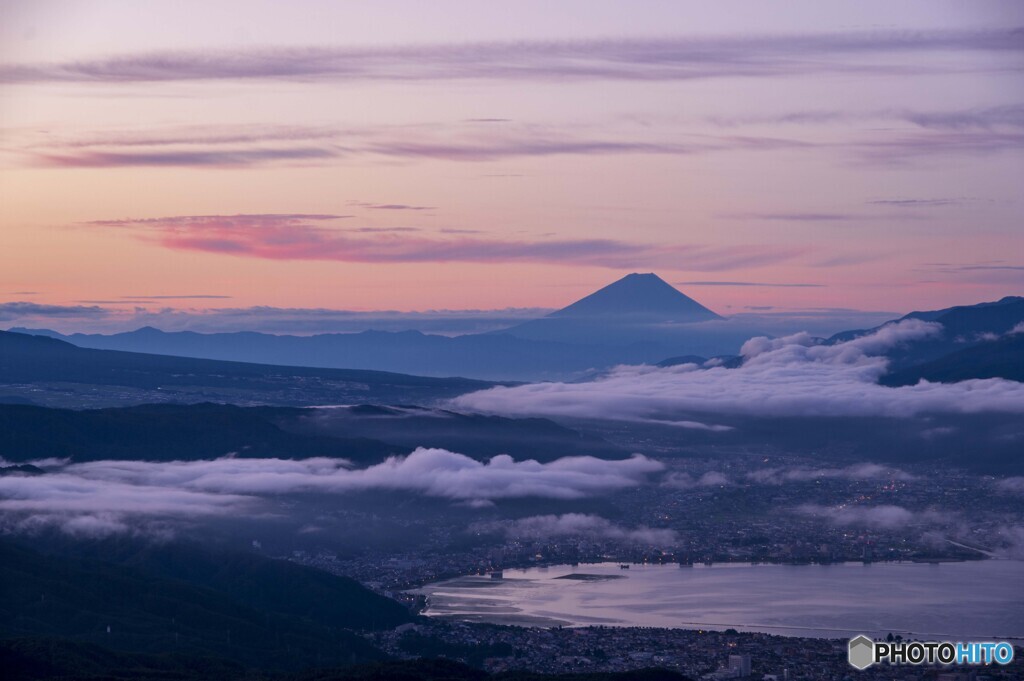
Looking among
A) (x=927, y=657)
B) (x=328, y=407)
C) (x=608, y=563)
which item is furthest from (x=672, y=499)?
(x=927, y=657)

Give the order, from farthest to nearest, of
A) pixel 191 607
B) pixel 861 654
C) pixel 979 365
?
1. pixel 979 365
2. pixel 191 607
3. pixel 861 654

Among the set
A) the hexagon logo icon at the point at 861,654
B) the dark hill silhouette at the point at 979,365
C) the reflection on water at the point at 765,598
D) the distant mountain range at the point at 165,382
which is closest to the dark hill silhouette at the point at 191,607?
the reflection on water at the point at 765,598

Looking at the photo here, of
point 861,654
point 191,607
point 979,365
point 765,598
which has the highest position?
point 979,365

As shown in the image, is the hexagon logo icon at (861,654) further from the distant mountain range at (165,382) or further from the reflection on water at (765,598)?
the distant mountain range at (165,382)

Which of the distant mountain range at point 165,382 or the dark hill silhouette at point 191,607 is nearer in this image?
the dark hill silhouette at point 191,607

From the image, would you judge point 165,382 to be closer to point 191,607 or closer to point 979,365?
point 979,365

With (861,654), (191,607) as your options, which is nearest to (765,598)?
(861,654)
